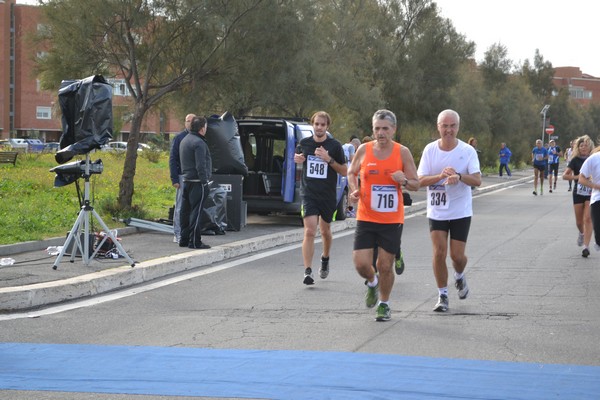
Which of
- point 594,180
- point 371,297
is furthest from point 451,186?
point 594,180

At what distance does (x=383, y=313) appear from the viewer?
864cm

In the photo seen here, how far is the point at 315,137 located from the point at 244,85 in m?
9.97

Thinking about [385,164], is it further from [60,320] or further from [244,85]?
[244,85]

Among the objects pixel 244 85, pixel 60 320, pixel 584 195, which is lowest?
pixel 60 320

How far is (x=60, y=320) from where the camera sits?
8.84 meters

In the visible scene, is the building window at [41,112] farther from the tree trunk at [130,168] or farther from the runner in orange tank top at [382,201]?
the runner in orange tank top at [382,201]

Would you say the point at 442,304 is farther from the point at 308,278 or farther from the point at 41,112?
the point at 41,112

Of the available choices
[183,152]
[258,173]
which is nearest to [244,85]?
[258,173]

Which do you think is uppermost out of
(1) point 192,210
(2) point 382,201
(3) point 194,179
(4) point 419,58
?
(4) point 419,58

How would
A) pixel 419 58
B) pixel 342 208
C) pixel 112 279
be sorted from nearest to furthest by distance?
pixel 112 279, pixel 342 208, pixel 419 58

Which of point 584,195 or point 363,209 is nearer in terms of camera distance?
point 363,209

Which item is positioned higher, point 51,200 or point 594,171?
point 594,171

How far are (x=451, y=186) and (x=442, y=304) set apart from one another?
1.18 meters

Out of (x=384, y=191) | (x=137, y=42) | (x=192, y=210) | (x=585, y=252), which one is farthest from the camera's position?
(x=137, y=42)
